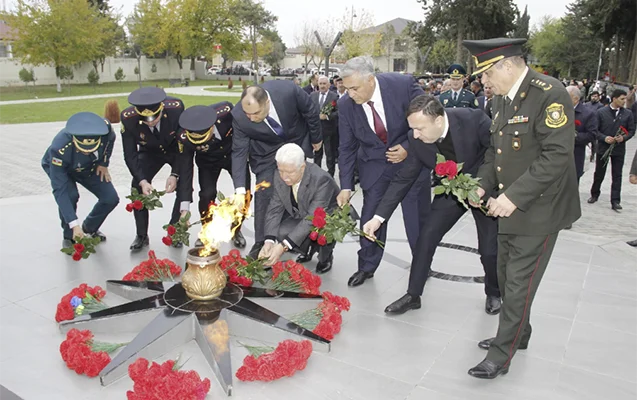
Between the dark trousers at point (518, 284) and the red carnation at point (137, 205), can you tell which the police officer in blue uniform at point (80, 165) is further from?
the dark trousers at point (518, 284)

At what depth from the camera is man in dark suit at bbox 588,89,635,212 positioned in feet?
26.3

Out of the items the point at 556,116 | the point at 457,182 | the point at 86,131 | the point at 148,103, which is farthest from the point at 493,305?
the point at 86,131

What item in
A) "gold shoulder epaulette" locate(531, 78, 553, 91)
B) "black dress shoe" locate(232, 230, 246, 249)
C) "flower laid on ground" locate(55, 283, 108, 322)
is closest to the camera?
"gold shoulder epaulette" locate(531, 78, 553, 91)

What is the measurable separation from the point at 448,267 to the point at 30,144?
11873mm

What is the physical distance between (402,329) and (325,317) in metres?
0.65

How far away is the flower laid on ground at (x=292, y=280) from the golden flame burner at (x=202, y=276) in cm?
72

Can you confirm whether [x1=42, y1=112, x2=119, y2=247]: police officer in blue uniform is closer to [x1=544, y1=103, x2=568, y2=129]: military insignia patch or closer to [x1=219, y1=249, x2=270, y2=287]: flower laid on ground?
[x1=219, y1=249, x2=270, y2=287]: flower laid on ground

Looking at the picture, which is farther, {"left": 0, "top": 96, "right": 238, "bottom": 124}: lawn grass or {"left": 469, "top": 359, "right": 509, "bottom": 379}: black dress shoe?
{"left": 0, "top": 96, "right": 238, "bottom": 124}: lawn grass

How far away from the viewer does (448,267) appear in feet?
18.1

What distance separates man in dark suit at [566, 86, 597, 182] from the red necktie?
154 inches

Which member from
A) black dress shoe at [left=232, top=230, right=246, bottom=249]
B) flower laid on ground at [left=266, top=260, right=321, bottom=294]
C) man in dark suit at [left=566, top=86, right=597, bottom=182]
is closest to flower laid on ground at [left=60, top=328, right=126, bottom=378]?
flower laid on ground at [left=266, top=260, right=321, bottom=294]

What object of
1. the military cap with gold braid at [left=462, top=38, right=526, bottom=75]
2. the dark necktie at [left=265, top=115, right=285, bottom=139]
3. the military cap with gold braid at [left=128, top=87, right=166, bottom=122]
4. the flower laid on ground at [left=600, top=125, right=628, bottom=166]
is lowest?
the flower laid on ground at [left=600, top=125, right=628, bottom=166]

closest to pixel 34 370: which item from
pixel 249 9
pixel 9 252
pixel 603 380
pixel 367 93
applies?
pixel 9 252

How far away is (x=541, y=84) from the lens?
3100mm
